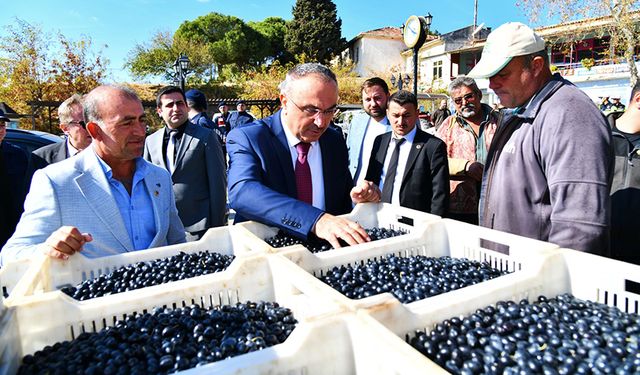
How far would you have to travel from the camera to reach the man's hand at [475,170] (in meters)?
3.91

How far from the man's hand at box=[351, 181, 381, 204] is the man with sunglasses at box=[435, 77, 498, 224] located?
1.59 m

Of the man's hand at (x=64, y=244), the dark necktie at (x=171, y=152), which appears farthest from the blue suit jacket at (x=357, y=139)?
the man's hand at (x=64, y=244)

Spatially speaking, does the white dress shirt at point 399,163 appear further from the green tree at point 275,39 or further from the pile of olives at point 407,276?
the green tree at point 275,39

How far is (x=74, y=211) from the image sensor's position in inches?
88.0

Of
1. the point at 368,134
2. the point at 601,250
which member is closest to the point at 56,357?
the point at 601,250

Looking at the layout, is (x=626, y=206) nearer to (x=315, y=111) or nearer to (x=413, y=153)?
(x=413, y=153)

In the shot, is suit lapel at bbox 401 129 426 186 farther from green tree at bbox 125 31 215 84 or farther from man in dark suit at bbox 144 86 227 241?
green tree at bbox 125 31 215 84

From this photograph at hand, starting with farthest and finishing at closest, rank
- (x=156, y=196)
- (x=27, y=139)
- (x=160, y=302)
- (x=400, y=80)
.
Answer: (x=400, y=80)
(x=27, y=139)
(x=156, y=196)
(x=160, y=302)

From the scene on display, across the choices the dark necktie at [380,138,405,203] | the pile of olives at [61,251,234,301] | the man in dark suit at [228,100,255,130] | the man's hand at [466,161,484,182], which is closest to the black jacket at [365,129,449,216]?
the dark necktie at [380,138,405,203]

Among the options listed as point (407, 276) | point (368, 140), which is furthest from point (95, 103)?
point (368, 140)

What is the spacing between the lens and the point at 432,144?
12.3ft

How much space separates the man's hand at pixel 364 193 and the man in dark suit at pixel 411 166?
3.54 feet

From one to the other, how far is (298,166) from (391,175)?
1380 millimetres

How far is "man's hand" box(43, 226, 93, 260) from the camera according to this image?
1.82 meters
